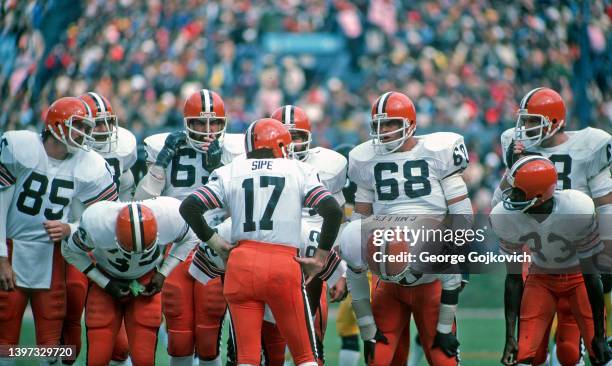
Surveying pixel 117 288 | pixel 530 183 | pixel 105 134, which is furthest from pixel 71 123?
pixel 530 183

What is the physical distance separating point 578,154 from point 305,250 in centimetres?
202

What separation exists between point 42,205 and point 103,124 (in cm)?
103

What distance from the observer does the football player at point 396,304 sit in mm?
6281

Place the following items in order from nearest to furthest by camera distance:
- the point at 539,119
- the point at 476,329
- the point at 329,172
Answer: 1. the point at 539,119
2. the point at 329,172
3. the point at 476,329

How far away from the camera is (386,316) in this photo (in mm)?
6480

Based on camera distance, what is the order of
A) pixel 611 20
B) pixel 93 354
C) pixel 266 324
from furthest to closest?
pixel 611 20 → pixel 266 324 → pixel 93 354

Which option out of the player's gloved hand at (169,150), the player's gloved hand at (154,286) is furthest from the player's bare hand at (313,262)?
the player's gloved hand at (169,150)

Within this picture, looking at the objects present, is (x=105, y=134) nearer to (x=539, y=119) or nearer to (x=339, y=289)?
(x=339, y=289)

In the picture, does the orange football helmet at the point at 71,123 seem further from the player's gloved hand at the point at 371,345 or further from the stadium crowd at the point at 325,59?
the stadium crowd at the point at 325,59

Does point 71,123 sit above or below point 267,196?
above

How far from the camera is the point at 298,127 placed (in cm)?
737

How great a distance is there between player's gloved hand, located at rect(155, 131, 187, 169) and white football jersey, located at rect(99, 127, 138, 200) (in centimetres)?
41

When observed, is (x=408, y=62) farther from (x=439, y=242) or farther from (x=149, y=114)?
(x=439, y=242)

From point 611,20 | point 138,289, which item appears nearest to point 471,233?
point 138,289
